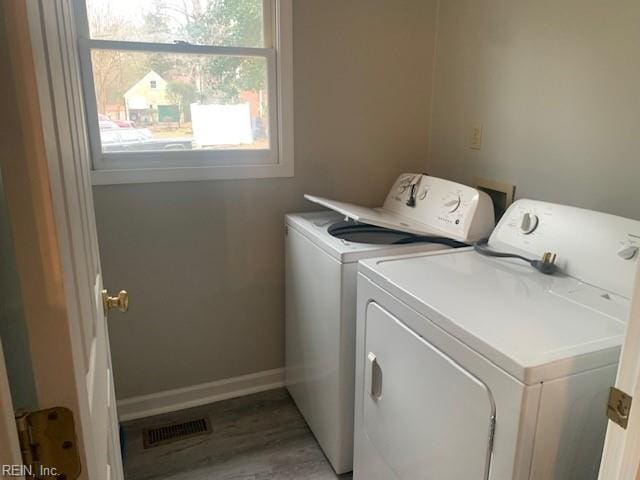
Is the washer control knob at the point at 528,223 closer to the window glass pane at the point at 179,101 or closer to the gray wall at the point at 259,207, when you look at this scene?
the gray wall at the point at 259,207

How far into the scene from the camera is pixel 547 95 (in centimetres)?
175

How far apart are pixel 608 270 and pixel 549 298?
0.21 metres

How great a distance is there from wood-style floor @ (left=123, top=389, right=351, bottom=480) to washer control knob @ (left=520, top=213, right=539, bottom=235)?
1189mm

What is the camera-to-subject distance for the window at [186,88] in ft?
6.33

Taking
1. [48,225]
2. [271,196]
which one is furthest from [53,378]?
[271,196]

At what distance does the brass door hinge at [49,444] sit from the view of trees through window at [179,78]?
5.64 feet

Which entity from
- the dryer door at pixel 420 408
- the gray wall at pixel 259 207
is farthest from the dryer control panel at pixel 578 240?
the gray wall at pixel 259 207

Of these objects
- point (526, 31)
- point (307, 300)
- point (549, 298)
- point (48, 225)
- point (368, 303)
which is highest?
point (526, 31)

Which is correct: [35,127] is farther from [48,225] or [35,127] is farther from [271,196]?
[271,196]

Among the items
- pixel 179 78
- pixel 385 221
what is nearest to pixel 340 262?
pixel 385 221

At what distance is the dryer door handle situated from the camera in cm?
149

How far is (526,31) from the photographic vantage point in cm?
181

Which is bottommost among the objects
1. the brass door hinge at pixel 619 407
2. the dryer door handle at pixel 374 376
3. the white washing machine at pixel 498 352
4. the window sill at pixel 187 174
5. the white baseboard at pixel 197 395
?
the white baseboard at pixel 197 395

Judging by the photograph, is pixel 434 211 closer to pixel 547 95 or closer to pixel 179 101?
pixel 547 95
